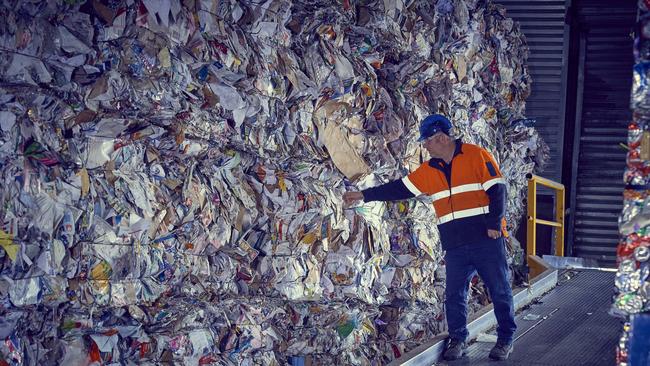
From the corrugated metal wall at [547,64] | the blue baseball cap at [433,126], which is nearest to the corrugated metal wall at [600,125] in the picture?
the corrugated metal wall at [547,64]

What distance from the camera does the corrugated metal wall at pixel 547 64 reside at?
25.7ft

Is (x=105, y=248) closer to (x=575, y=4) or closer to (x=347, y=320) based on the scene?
(x=347, y=320)

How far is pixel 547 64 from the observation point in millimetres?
7922

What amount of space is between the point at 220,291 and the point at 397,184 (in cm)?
133

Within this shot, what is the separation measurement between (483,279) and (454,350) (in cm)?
45

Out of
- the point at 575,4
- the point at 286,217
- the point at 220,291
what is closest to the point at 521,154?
the point at 575,4

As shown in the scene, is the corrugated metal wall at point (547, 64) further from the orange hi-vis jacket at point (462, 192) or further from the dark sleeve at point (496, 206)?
the dark sleeve at point (496, 206)

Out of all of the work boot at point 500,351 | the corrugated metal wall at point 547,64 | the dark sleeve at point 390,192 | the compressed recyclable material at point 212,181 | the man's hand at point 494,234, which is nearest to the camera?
the compressed recyclable material at point 212,181

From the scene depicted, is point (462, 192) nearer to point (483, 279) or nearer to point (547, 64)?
point (483, 279)

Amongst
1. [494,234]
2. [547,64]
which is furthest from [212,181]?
[547,64]

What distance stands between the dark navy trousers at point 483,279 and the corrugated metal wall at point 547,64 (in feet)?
13.8

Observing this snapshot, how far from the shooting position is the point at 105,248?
2.93 meters

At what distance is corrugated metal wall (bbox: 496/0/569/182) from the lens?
25.7ft

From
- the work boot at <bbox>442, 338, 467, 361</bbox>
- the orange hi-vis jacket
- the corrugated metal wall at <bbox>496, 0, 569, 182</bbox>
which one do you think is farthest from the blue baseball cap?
the corrugated metal wall at <bbox>496, 0, 569, 182</bbox>
